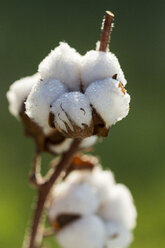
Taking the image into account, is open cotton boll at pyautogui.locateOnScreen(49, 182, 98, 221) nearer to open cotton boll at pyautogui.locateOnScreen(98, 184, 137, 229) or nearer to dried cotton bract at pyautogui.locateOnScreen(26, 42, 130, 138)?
open cotton boll at pyautogui.locateOnScreen(98, 184, 137, 229)

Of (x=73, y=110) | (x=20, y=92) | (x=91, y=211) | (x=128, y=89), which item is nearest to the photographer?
(x=73, y=110)

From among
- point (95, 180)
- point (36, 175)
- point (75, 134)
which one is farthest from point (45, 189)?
point (75, 134)

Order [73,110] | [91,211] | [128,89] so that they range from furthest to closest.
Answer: [128,89] < [91,211] < [73,110]

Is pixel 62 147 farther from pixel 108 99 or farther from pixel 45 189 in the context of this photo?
pixel 108 99

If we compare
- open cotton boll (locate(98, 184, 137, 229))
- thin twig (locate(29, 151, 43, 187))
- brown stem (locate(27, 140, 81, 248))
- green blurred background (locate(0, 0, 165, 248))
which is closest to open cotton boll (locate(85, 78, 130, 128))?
brown stem (locate(27, 140, 81, 248))

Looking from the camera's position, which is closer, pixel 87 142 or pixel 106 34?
pixel 106 34

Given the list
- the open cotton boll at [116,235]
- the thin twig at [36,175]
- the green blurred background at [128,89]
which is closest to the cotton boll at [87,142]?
the thin twig at [36,175]

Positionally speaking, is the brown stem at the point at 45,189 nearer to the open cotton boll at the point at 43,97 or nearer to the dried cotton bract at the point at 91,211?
the dried cotton bract at the point at 91,211
